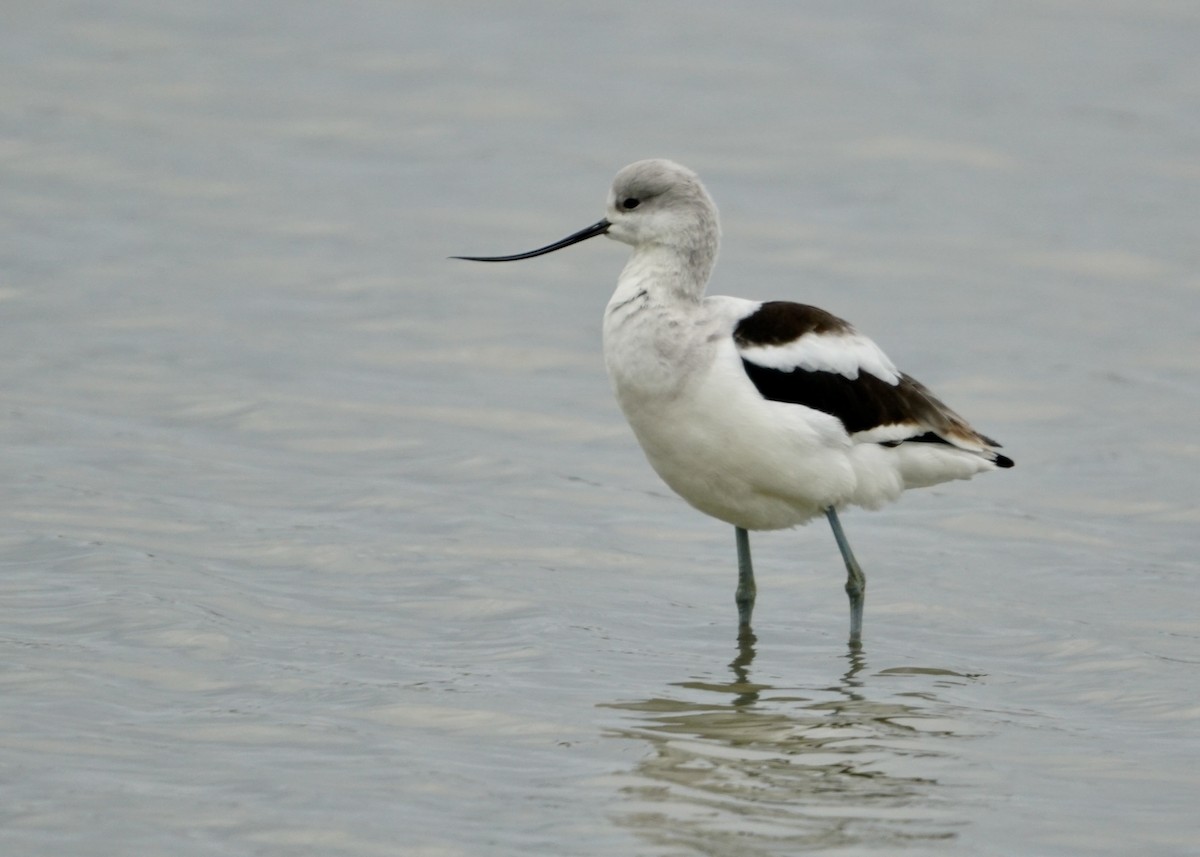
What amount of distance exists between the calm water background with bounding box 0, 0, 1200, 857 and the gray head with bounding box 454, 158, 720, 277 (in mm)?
1783

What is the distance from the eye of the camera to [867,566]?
10.3 metres

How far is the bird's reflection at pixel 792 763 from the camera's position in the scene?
6203mm

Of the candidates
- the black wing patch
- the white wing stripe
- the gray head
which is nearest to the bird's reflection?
the black wing patch

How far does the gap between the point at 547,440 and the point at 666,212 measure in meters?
3.81

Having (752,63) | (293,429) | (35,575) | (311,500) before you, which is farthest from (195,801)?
(752,63)

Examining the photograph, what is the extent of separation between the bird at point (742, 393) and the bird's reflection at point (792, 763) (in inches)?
29.9

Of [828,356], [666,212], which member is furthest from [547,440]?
[828,356]

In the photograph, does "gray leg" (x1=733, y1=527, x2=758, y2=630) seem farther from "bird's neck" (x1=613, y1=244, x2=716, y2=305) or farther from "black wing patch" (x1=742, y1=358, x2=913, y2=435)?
"bird's neck" (x1=613, y1=244, x2=716, y2=305)

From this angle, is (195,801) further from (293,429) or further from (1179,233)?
(1179,233)

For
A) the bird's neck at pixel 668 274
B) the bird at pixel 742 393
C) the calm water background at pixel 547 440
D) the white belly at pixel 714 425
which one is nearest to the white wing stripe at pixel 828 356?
the bird at pixel 742 393

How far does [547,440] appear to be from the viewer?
12.2 m

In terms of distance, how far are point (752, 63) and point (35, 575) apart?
1387 centimetres

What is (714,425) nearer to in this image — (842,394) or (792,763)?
(842,394)

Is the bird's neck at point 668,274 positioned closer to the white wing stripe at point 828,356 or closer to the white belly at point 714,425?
the white belly at point 714,425
